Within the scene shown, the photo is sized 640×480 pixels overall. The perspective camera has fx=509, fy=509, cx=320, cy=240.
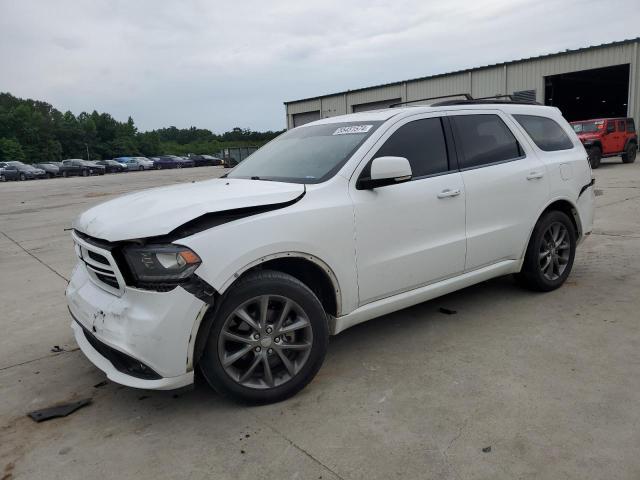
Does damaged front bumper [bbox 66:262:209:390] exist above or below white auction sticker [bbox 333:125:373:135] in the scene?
below

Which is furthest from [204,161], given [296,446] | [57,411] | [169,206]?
[296,446]

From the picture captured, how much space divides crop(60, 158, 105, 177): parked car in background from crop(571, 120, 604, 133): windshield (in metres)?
41.0

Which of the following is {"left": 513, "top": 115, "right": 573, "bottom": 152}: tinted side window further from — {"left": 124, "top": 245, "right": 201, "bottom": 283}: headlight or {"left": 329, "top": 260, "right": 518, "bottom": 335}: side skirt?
{"left": 124, "top": 245, "right": 201, "bottom": 283}: headlight

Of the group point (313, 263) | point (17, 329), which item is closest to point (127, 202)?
point (313, 263)

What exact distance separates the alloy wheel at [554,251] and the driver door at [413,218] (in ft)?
3.87

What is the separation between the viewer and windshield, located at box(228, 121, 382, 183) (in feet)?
11.5

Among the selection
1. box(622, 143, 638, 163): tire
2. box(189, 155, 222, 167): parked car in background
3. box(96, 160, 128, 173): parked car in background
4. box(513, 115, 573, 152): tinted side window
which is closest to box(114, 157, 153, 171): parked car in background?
box(96, 160, 128, 173): parked car in background

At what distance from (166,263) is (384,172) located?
1450 millimetres

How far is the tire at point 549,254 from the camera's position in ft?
15.0

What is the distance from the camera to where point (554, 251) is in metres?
4.77

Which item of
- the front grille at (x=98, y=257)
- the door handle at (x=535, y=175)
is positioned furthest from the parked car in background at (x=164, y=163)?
the front grille at (x=98, y=257)

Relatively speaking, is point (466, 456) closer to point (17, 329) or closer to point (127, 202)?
point (127, 202)

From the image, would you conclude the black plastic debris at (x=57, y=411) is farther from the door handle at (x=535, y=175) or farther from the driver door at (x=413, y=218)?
the door handle at (x=535, y=175)

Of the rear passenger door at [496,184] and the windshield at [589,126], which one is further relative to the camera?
the windshield at [589,126]
